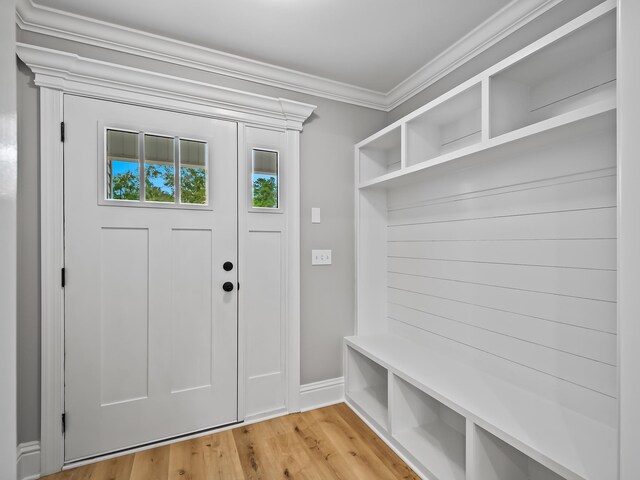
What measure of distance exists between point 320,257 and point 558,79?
5.49 ft

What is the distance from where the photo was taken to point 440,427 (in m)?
2.01

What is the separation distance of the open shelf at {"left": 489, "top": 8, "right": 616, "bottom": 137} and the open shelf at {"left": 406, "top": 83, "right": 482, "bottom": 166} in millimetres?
207

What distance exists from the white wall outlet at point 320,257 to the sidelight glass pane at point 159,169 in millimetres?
1009

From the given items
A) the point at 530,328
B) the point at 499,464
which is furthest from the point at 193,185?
the point at 499,464

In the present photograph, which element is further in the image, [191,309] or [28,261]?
[191,309]

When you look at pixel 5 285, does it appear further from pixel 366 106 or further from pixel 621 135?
pixel 366 106

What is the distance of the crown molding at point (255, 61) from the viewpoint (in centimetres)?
170

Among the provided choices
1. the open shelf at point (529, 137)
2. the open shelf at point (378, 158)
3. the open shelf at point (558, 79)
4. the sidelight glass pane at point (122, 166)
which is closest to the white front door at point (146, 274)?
the sidelight glass pane at point (122, 166)

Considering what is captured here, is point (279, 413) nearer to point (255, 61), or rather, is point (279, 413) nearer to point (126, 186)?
point (126, 186)

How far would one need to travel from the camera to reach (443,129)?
2.14 meters

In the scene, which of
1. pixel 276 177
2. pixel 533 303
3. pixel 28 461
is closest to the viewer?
pixel 533 303

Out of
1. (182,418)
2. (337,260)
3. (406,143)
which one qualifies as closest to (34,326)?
(182,418)

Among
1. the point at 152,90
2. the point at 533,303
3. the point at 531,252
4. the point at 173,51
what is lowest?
the point at 533,303

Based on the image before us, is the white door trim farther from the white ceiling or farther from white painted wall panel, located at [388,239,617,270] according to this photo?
white painted wall panel, located at [388,239,617,270]
